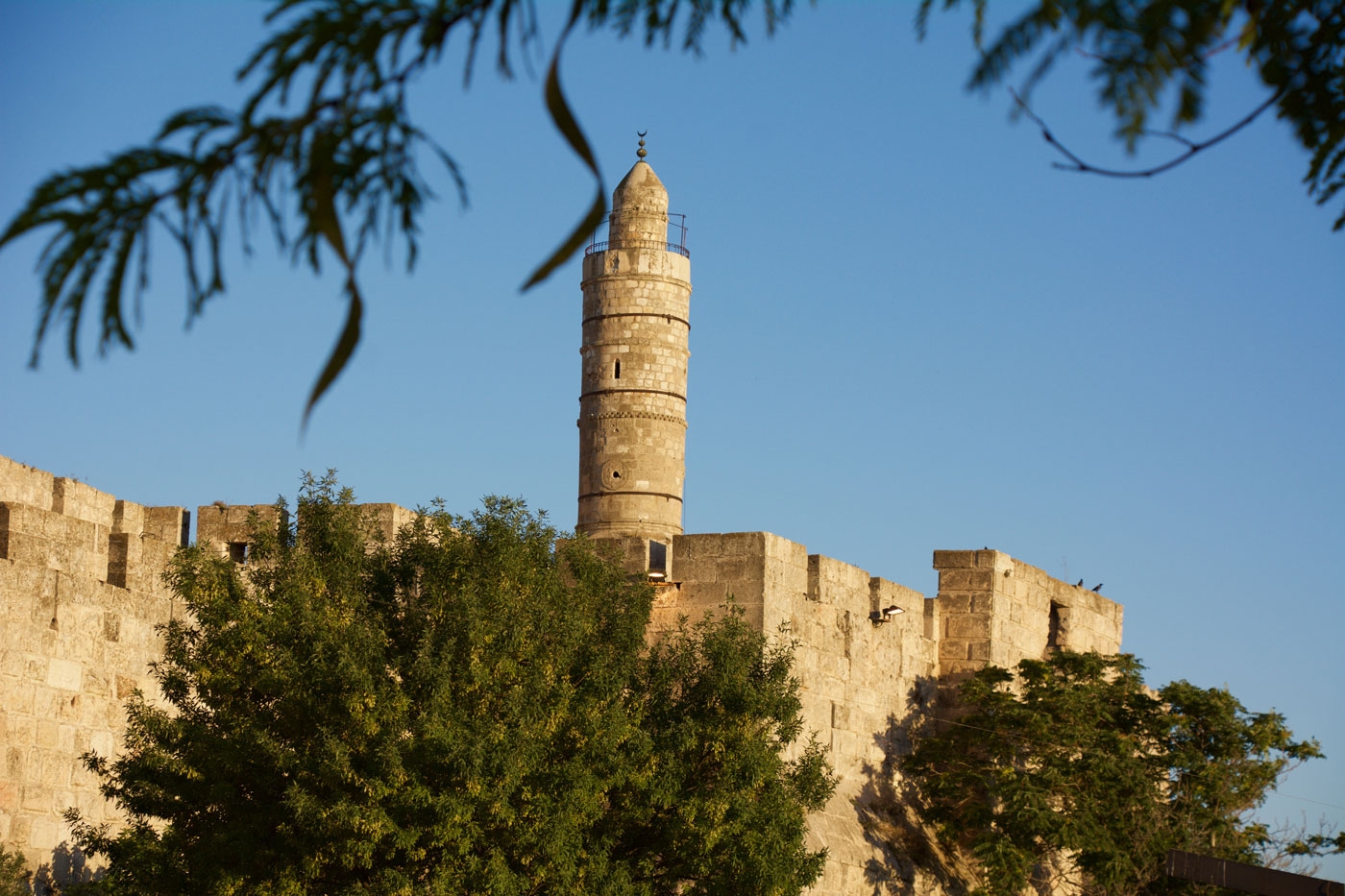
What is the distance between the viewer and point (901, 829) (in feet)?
52.9

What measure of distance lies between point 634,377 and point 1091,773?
12.7 metres

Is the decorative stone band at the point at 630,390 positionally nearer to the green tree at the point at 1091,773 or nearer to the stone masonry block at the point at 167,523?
the green tree at the point at 1091,773

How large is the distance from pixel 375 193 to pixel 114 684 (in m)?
10.1

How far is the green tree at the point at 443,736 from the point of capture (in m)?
10.4

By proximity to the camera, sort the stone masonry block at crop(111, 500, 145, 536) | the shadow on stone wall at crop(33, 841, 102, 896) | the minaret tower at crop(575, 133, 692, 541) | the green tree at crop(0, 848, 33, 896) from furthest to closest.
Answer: the minaret tower at crop(575, 133, 692, 541)
the stone masonry block at crop(111, 500, 145, 536)
the shadow on stone wall at crop(33, 841, 102, 896)
the green tree at crop(0, 848, 33, 896)

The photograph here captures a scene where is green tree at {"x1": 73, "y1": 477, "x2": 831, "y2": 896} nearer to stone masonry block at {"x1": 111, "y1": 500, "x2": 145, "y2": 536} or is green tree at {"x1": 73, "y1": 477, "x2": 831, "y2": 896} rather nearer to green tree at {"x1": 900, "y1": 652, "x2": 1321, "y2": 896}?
stone masonry block at {"x1": 111, "y1": 500, "x2": 145, "y2": 536}

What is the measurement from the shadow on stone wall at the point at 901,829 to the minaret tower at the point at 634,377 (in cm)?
1050

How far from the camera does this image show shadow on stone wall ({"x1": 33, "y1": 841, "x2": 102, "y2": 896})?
1124 centimetres

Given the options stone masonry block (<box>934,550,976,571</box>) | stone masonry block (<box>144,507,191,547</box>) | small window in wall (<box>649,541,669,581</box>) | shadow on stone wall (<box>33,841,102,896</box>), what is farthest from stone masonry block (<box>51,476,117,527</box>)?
stone masonry block (<box>934,550,976,571</box>)

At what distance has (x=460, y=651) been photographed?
1127 cm

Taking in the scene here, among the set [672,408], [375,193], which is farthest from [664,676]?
[672,408]

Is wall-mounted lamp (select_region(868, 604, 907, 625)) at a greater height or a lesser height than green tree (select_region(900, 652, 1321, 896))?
greater

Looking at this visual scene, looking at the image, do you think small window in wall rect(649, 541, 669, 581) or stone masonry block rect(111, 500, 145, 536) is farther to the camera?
small window in wall rect(649, 541, 669, 581)

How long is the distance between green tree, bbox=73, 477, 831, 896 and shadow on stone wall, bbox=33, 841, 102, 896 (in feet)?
0.76
